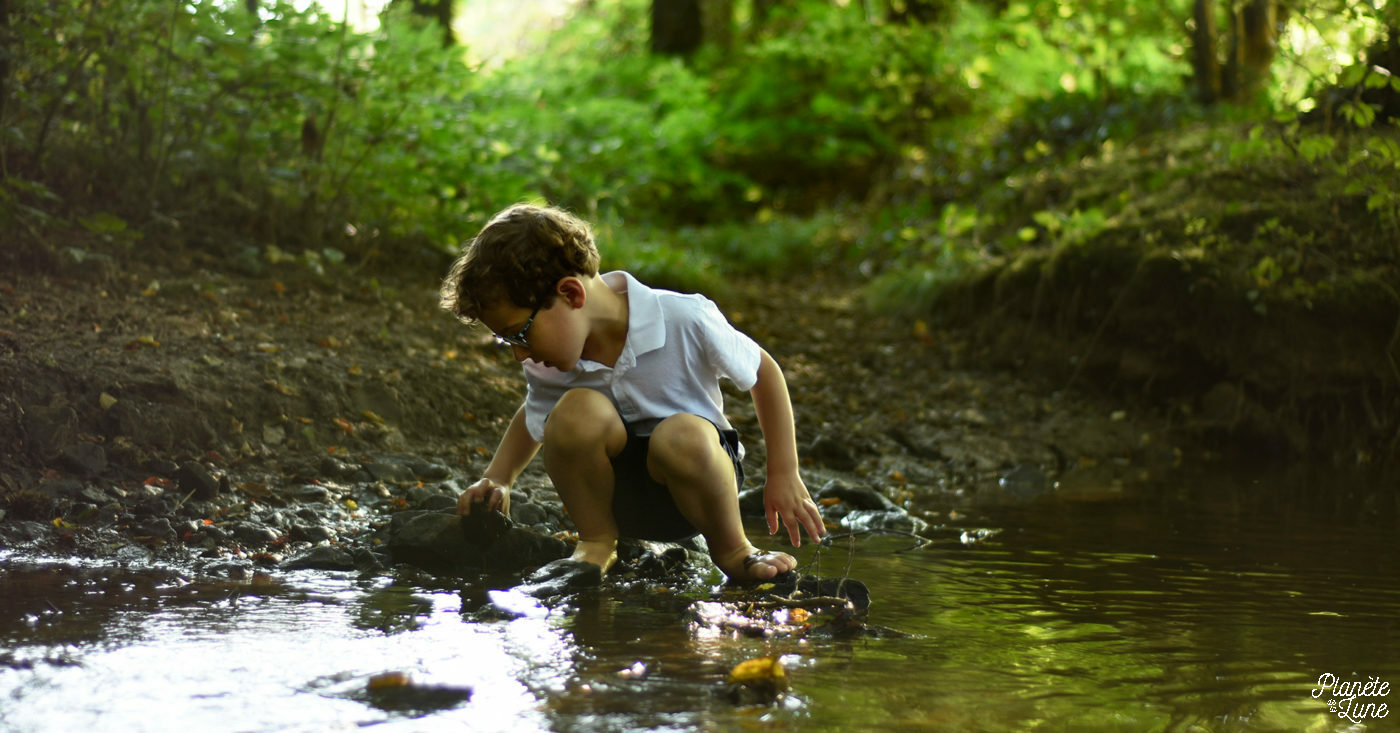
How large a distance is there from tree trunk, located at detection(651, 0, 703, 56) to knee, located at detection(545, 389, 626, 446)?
13.4 m

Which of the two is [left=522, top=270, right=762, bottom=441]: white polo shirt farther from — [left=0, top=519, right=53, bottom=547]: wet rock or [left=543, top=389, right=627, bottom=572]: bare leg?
[left=0, top=519, right=53, bottom=547]: wet rock

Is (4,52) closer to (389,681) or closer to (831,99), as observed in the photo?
(389,681)

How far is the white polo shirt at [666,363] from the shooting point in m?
2.71

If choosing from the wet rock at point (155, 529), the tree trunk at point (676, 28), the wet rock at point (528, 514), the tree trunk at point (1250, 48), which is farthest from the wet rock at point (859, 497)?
the tree trunk at point (676, 28)

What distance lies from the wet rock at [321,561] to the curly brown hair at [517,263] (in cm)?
79

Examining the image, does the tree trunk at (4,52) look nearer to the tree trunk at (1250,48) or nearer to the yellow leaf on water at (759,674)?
the yellow leaf on water at (759,674)

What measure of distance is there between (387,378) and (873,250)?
247 inches

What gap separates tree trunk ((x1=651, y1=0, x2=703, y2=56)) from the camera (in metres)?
15.5

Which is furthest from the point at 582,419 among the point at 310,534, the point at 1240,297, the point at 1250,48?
the point at 1250,48

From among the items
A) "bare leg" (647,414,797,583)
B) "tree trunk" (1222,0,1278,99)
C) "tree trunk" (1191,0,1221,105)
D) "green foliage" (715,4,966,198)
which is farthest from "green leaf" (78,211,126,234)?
"green foliage" (715,4,966,198)

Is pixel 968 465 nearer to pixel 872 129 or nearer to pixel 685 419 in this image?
pixel 685 419

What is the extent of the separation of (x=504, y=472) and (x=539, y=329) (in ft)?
1.83

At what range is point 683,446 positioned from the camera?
2.64 m

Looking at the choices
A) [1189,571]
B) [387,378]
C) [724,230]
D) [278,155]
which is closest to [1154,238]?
[1189,571]
